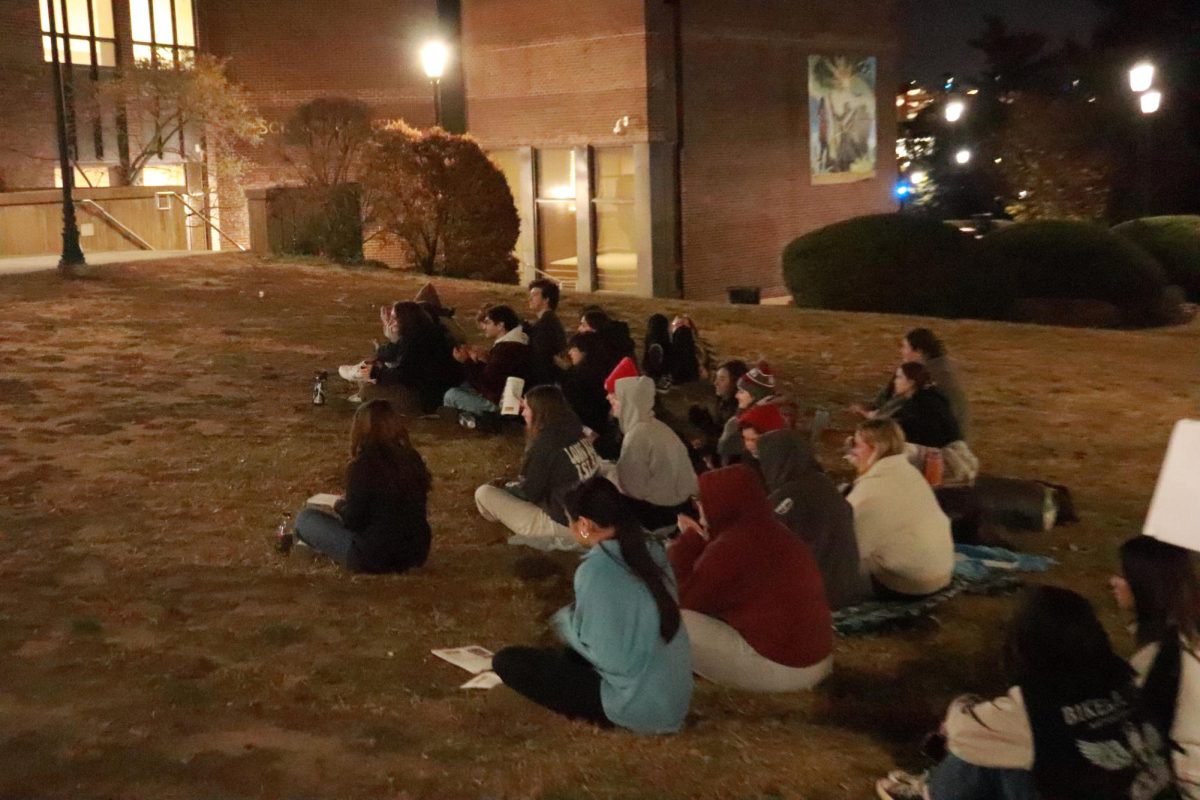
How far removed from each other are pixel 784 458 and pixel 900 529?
71 centimetres

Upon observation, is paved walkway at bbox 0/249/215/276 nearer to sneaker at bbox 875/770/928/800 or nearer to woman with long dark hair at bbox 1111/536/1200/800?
sneaker at bbox 875/770/928/800

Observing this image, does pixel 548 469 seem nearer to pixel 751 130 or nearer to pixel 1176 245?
pixel 1176 245

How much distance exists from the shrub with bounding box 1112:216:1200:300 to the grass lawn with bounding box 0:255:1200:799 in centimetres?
1210

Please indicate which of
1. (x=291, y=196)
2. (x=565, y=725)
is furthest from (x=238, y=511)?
(x=291, y=196)

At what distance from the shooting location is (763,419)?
8.00 metres

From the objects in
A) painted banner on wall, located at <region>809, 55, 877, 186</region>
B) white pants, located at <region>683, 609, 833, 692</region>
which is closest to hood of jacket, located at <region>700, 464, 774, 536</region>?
white pants, located at <region>683, 609, 833, 692</region>

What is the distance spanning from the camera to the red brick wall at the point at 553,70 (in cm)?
2898

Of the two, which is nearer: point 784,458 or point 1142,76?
point 784,458

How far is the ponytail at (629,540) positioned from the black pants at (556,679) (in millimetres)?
504

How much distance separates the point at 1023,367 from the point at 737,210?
1606 cm

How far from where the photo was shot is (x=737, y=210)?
31109mm

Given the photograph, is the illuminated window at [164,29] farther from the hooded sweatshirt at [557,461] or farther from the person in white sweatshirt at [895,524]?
the person in white sweatshirt at [895,524]

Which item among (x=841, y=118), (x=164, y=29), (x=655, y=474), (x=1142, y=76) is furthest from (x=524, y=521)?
(x=841, y=118)

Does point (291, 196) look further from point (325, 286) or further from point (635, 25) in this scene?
point (635, 25)
